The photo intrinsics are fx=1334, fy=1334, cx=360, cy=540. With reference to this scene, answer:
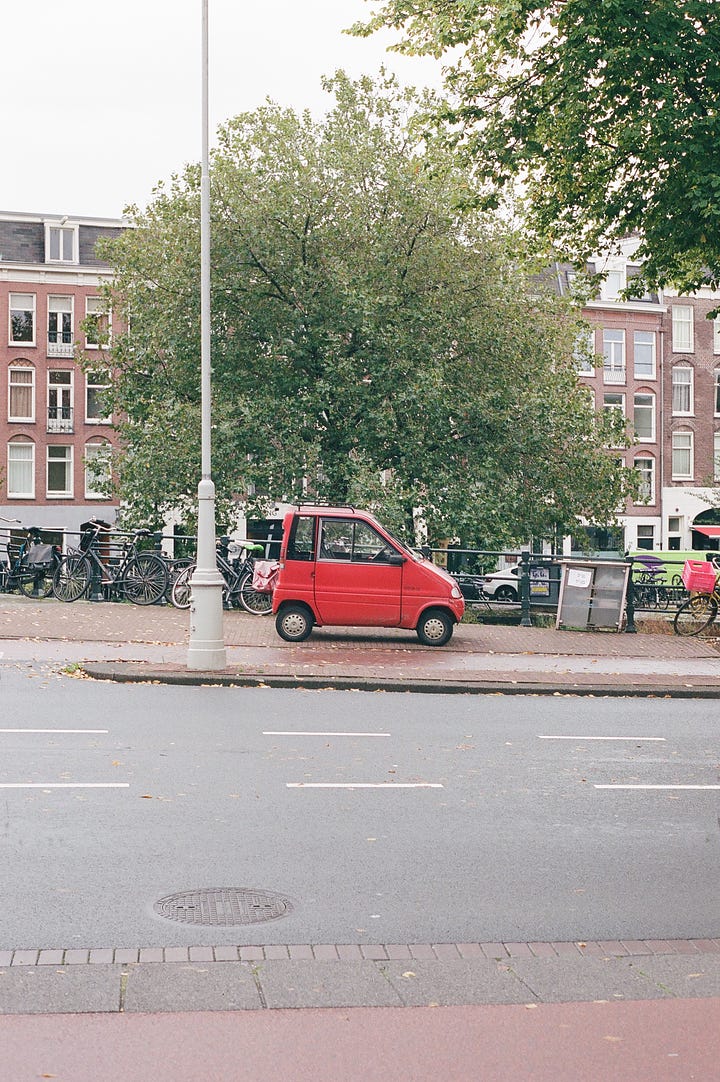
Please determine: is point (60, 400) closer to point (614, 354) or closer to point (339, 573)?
point (614, 354)

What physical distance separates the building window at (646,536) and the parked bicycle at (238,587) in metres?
42.5

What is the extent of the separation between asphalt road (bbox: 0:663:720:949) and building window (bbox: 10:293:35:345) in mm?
46189

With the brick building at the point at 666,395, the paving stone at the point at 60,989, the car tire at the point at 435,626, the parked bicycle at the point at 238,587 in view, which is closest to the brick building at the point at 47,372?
the brick building at the point at 666,395

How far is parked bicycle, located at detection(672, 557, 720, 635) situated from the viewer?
75.7ft

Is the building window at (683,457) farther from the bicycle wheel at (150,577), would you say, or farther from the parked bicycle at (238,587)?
the bicycle wheel at (150,577)

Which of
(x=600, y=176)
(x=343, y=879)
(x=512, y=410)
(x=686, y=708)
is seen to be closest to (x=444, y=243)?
(x=512, y=410)

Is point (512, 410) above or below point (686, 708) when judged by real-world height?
above

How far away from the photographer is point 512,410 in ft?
101

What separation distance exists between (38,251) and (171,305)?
30165mm

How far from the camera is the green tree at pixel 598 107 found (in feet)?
55.0

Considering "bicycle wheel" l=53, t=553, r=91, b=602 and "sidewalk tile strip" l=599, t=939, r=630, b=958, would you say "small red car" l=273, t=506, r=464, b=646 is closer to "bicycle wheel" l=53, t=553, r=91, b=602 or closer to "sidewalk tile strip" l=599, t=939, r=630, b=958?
"bicycle wheel" l=53, t=553, r=91, b=602

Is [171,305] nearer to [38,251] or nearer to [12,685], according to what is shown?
[12,685]

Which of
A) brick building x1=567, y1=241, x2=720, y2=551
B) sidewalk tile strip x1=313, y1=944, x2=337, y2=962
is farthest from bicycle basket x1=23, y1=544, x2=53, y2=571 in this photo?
brick building x1=567, y1=241, x2=720, y2=551

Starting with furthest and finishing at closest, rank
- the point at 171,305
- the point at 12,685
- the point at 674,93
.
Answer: the point at 171,305, the point at 674,93, the point at 12,685
